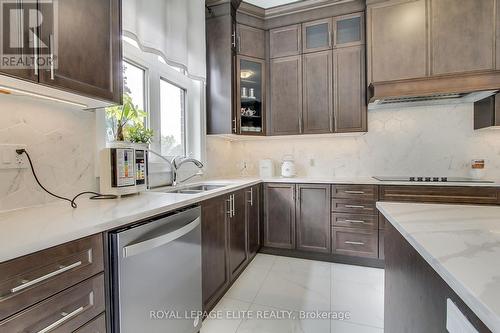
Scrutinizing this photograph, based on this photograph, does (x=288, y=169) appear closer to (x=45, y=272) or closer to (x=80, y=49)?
(x=80, y=49)

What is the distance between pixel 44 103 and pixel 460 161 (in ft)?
12.0

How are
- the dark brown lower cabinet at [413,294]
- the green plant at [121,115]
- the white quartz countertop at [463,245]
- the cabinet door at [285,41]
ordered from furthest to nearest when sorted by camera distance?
the cabinet door at [285,41] → the green plant at [121,115] → the dark brown lower cabinet at [413,294] → the white quartz countertop at [463,245]

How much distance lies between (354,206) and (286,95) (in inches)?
57.9

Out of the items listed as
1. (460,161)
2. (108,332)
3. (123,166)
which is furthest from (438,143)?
(108,332)

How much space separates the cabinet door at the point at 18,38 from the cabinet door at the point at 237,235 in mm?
1471

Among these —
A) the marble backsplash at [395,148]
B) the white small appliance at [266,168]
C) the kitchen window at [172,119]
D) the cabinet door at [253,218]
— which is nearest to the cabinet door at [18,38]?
the kitchen window at [172,119]

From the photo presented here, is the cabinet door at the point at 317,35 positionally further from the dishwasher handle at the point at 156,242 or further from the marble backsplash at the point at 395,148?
the dishwasher handle at the point at 156,242

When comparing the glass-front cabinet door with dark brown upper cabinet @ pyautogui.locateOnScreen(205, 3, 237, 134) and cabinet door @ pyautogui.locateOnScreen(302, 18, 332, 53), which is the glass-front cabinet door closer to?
dark brown upper cabinet @ pyautogui.locateOnScreen(205, 3, 237, 134)

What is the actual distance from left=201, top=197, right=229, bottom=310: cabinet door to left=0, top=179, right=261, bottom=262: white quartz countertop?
0.30 metres

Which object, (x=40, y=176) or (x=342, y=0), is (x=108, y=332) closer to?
(x=40, y=176)

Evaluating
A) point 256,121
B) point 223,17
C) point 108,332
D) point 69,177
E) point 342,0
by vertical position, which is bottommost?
point 108,332

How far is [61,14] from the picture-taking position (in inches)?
40.6

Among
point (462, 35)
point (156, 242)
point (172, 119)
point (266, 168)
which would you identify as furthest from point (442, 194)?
point (172, 119)

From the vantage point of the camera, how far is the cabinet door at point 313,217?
99.8 inches
